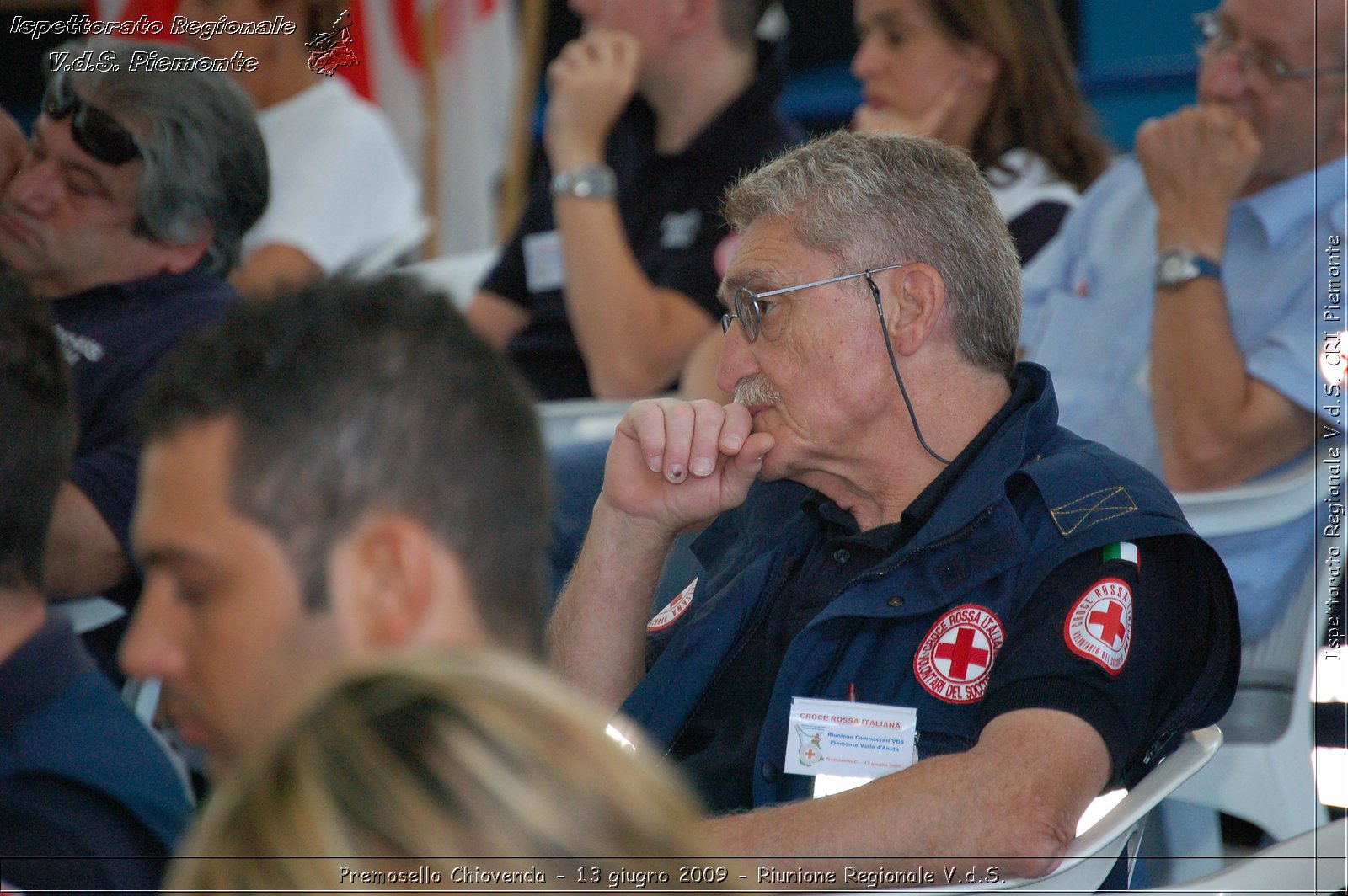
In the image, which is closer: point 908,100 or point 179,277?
point 179,277

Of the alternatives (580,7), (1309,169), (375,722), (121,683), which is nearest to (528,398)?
(375,722)

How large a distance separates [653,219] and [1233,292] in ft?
4.51

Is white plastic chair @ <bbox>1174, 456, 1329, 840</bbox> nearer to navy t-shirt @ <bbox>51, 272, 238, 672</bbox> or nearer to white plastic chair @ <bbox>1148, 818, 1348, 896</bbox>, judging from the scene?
white plastic chair @ <bbox>1148, 818, 1348, 896</bbox>

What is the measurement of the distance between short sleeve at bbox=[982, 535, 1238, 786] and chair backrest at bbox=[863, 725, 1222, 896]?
0.04 m

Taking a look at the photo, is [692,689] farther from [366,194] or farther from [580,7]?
[580,7]

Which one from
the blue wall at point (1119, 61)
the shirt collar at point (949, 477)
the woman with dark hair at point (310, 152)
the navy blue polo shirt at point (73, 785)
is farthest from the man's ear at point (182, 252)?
the blue wall at point (1119, 61)

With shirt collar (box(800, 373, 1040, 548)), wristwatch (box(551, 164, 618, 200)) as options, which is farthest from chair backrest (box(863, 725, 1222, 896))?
wristwatch (box(551, 164, 618, 200))

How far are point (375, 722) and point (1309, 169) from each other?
2397mm

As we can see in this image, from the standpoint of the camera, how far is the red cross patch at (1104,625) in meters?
1.55

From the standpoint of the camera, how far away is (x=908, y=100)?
314cm

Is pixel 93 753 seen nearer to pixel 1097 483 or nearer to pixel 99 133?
pixel 1097 483

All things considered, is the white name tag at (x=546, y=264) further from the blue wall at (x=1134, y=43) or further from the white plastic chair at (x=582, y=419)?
the blue wall at (x=1134, y=43)

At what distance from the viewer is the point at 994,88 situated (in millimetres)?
3084

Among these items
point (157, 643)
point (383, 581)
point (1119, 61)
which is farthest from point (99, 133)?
point (1119, 61)
